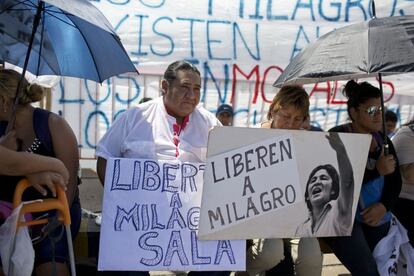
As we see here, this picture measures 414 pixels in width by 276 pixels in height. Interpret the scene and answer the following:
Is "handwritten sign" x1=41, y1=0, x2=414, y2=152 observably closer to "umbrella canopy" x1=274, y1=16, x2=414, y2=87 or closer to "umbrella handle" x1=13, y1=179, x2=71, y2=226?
"umbrella canopy" x1=274, y1=16, x2=414, y2=87

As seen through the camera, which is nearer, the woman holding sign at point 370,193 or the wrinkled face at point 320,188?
the wrinkled face at point 320,188

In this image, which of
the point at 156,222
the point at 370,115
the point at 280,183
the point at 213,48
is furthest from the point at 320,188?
the point at 213,48

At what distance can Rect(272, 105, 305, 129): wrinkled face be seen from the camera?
9.70 ft

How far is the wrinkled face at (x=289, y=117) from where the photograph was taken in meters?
2.96

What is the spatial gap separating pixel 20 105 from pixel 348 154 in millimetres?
1668

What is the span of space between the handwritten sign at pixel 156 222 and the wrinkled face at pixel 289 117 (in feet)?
2.34

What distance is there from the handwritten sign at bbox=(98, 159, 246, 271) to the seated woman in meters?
0.26

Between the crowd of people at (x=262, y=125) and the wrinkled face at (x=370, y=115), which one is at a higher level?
the wrinkled face at (x=370, y=115)

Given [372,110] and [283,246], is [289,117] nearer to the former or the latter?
[372,110]

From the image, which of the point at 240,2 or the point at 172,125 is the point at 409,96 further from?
the point at 172,125

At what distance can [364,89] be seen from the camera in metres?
3.00

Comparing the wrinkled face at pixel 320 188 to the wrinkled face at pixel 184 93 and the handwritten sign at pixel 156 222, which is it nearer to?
the handwritten sign at pixel 156 222

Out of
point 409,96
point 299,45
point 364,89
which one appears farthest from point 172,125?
point 409,96

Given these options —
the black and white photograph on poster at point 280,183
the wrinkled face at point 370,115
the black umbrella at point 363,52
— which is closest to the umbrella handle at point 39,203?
the black and white photograph on poster at point 280,183
